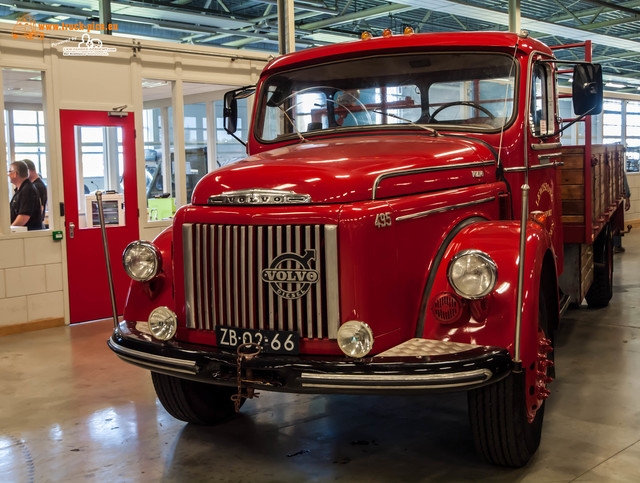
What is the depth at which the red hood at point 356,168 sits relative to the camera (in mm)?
3076

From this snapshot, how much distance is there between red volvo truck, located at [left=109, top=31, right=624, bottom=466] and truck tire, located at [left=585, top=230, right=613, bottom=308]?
9.91 feet

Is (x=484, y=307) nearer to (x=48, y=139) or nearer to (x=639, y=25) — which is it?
(x=48, y=139)

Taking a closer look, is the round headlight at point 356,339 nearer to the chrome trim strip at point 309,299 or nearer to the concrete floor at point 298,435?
the chrome trim strip at point 309,299

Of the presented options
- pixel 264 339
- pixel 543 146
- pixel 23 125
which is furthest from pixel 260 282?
pixel 23 125

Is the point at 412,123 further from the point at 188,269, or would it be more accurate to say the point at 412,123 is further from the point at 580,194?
the point at 580,194

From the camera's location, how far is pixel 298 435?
3877 mm

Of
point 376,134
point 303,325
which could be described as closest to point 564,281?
point 376,134

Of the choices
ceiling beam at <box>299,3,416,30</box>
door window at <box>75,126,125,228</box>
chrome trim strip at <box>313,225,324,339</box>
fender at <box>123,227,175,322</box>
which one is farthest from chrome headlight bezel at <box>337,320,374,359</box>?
ceiling beam at <box>299,3,416,30</box>

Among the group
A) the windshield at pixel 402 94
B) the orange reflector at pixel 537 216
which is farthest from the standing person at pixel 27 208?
the orange reflector at pixel 537 216

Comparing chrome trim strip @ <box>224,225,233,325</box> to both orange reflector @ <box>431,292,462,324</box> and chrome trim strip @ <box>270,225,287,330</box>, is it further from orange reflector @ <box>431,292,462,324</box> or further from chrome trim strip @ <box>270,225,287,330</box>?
orange reflector @ <box>431,292,462,324</box>

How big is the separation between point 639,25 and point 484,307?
50.2ft

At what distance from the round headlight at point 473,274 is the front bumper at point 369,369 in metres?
0.22

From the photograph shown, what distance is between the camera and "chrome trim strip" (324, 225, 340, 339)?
294 centimetres

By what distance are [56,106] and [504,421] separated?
209 inches
